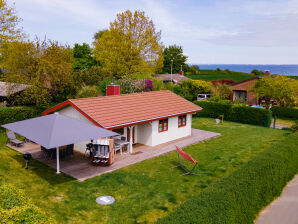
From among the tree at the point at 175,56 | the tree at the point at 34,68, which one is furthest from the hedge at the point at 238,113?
the tree at the point at 175,56

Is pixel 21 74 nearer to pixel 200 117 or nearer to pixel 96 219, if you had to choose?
pixel 96 219

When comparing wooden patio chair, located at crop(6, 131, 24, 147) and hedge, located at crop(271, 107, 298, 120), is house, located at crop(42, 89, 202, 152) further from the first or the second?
hedge, located at crop(271, 107, 298, 120)

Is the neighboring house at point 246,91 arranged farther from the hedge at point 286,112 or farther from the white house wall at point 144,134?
the white house wall at point 144,134

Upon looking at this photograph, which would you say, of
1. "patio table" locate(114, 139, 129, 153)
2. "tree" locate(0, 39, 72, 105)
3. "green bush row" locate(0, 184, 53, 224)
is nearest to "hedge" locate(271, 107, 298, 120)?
"patio table" locate(114, 139, 129, 153)

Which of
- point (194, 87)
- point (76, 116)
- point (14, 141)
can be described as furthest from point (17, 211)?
point (194, 87)

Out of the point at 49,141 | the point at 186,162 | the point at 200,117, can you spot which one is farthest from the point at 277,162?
the point at 200,117

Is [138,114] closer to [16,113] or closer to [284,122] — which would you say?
[16,113]

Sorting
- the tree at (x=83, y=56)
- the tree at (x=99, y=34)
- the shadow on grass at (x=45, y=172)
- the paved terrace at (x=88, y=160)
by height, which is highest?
the tree at (x=99, y=34)
